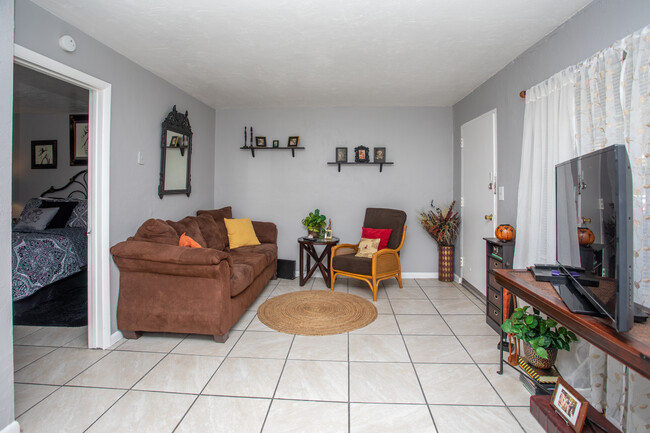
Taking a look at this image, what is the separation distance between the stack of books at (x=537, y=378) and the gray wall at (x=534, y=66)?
145 cm

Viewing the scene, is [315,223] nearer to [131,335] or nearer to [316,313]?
[316,313]

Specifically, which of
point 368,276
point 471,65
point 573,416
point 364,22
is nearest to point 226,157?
point 368,276

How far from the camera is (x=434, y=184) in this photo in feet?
15.1

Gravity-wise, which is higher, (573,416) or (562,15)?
(562,15)

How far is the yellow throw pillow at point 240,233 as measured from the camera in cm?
412

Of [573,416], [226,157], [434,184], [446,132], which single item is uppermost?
[446,132]

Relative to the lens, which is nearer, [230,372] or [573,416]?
[573,416]

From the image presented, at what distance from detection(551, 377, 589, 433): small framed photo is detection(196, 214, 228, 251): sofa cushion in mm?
3255

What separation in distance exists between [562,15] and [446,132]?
234 cm

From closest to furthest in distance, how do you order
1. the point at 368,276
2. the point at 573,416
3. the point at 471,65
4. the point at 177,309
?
the point at 573,416
the point at 177,309
the point at 471,65
the point at 368,276

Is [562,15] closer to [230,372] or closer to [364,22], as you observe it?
[364,22]

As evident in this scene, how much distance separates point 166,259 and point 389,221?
2771mm

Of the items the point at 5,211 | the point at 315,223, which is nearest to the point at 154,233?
the point at 5,211

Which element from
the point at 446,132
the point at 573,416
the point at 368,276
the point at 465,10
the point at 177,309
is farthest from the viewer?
the point at 446,132
